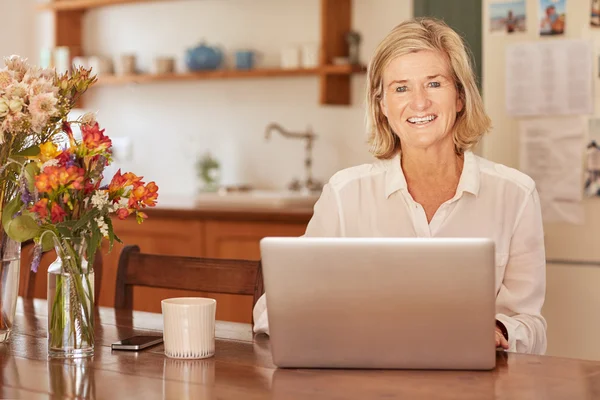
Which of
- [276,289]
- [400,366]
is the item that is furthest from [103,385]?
[400,366]

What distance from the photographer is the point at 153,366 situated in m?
1.48

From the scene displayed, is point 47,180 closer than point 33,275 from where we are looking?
Yes

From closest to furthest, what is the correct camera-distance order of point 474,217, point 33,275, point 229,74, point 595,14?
point 474,217, point 33,275, point 595,14, point 229,74

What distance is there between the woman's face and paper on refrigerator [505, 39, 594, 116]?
96 cm

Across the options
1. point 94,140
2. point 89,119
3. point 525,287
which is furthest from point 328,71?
point 94,140

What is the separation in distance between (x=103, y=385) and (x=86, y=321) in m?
0.23

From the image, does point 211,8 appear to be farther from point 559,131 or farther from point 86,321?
point 86,321

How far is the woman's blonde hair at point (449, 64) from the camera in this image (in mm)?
1997

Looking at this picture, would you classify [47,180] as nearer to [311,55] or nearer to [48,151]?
[48,151]

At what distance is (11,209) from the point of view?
63.6 inches

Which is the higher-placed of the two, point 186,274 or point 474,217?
point 474,217

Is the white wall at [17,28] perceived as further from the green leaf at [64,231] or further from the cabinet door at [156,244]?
the green leaf at [64,231]

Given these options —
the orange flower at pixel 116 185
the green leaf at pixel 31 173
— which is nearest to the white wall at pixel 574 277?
the orange flower at pixel 116 185

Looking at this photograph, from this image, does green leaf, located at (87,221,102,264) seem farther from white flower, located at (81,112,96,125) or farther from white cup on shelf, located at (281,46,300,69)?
white cup on shelf, located at (281,46,300,69)
